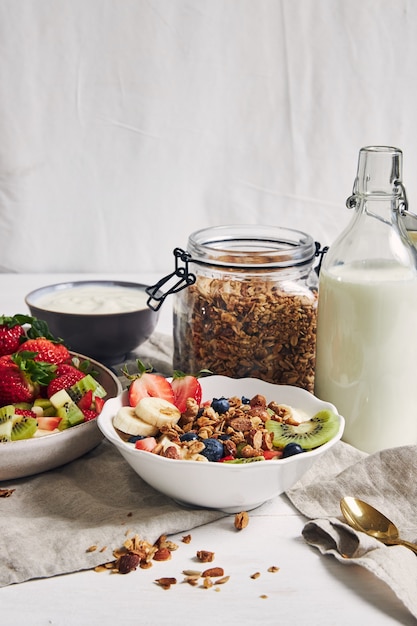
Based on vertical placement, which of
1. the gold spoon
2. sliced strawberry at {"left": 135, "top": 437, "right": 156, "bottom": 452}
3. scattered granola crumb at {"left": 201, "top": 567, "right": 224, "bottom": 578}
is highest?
sliced strawberry at {"left": 135, "top": 437, "right": 156, "bottom": 452}

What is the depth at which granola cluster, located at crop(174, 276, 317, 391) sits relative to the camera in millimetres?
1335

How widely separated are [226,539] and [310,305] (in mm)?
477

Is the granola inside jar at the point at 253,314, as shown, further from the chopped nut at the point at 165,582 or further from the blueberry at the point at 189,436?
the chopped nut at the point at 165,582

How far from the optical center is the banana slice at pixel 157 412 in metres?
1.13

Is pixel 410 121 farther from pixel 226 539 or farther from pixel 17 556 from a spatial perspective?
pixel 17 556

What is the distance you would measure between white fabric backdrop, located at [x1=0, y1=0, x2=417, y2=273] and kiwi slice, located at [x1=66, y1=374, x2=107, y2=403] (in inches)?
48.2

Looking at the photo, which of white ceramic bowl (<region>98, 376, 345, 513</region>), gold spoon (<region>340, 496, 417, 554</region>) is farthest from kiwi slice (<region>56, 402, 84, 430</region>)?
→ gold spoon (<region>340, 496, 417, 554</region>)

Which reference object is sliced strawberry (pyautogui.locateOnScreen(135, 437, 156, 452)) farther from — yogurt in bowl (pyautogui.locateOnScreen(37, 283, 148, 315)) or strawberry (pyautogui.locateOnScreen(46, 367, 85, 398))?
yogurt in bowl (pyautogui.locateOnScreen(37, 283, 148, 315))

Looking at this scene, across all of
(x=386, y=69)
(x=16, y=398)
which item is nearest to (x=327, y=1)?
(x=386, y=69)

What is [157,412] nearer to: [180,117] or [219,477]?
[219,477]

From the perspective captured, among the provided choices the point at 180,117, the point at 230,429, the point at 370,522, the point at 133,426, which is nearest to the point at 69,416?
the point at 133,426

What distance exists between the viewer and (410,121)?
8.16ft

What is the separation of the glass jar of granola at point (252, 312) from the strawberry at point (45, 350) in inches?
8.8

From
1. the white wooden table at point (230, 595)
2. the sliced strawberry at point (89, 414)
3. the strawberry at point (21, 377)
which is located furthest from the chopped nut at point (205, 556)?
the strawberry at point (21, 377)
